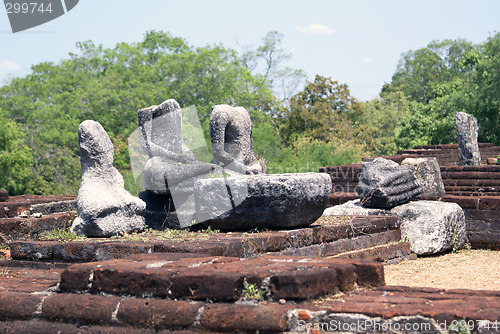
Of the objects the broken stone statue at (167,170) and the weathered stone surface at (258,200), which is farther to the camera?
the broken stone statue at (167,170)

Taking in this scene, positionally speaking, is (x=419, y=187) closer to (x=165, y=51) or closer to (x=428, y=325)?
(x=428, y=325)

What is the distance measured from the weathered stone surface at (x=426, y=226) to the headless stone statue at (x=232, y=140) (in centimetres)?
225

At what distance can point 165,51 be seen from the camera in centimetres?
3488

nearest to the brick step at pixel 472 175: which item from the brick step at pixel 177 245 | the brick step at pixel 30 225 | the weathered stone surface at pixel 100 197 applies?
the brick step at pixel 177 245

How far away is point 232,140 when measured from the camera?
7.69m

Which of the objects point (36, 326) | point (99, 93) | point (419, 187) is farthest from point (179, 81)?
point (36, 326)

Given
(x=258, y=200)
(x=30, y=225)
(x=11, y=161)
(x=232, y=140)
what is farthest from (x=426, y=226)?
(x=11, y=161)

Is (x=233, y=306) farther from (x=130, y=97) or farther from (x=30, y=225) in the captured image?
(x=130, y=97)

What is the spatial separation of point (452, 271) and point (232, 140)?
10.1ft

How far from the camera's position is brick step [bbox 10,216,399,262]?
5129 mm

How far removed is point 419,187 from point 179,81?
2318 cm

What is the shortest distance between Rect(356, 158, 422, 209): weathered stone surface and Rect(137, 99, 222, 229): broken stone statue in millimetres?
2444

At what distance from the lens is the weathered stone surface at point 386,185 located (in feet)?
27.8

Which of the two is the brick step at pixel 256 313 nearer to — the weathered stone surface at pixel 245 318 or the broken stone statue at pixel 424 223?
the weathered stone surface at pixel 245 318
